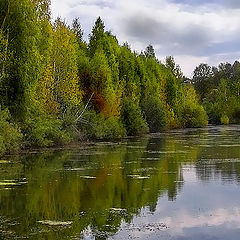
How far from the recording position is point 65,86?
40.3m

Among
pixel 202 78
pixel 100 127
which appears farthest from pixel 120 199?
pixel 202 78

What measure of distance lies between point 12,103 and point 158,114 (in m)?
38.2

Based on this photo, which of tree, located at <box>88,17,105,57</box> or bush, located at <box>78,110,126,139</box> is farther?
tree, located at <box>88,17,105,57</box>

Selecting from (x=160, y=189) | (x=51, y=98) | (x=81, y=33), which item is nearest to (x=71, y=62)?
(x=51, y=98)

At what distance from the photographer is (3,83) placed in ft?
88.1

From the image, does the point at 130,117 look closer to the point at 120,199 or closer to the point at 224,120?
the point at 120,199

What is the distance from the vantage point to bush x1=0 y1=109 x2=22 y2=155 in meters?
27.1

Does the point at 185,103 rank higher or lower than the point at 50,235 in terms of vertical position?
higher

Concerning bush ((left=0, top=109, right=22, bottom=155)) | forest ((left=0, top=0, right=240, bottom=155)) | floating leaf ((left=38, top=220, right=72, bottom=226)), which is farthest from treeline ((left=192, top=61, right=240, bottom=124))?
floating leaf ((left=38, top=220, right=72, bottom=226))

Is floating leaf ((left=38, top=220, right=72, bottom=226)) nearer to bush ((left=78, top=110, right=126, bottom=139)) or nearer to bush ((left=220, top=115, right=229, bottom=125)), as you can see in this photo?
bush ((left=78, top=110, right=126, bottom=139))

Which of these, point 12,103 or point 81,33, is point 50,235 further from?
point 81,33

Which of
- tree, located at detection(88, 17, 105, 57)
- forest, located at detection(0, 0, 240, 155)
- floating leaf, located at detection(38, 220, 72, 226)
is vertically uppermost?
tree, located at detection(88, 17, 105, 57)

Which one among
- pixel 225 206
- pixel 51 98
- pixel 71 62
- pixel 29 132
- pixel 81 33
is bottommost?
pixel 225 206

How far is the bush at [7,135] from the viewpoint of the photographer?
88.9ft
